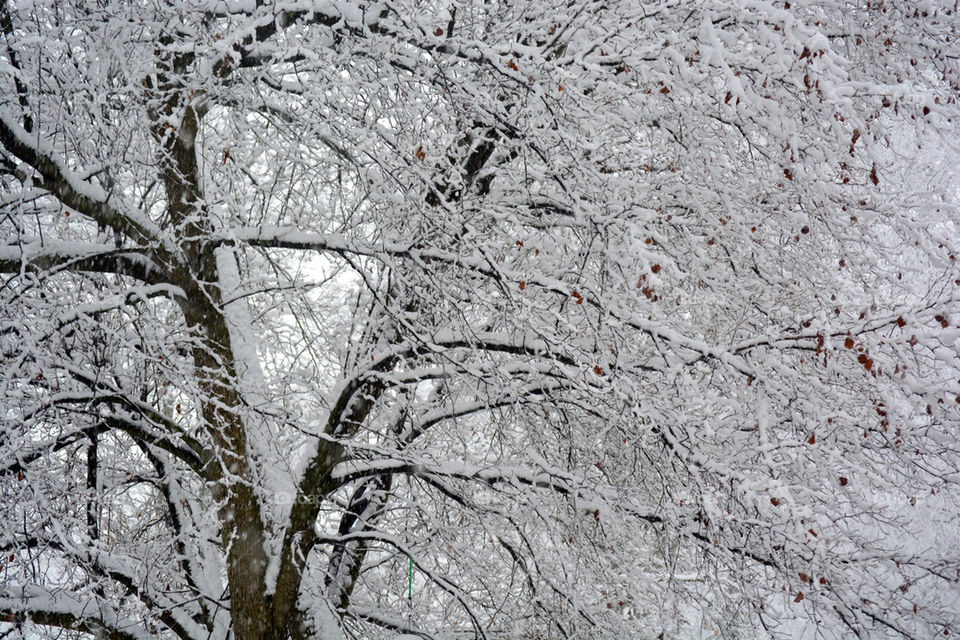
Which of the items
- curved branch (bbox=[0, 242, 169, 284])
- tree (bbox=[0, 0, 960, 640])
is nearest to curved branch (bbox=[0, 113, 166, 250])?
tree (bbox=[0, 0, 960, 640])

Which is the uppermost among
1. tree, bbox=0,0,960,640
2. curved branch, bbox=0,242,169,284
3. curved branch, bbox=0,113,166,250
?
curved branch, bbox=0,113,166,250

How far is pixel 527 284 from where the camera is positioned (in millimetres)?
4965

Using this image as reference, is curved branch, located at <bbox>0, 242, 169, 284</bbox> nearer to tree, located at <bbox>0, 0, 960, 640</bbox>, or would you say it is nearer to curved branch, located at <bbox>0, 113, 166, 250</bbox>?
tree, located at <bbox>0, 0, 960, 640</bbox>

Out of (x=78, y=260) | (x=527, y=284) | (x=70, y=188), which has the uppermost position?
(x=70, y=188)

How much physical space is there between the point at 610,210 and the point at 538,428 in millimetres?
2392

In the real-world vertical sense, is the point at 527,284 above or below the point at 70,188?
below

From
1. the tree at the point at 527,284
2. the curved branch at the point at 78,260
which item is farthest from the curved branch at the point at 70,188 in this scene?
the curved branch at the point at 78,260

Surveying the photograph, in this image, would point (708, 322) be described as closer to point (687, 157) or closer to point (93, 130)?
point (687, 157)

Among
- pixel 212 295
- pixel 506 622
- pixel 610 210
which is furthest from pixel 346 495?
pixel 610 210

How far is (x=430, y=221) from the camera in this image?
494 cm

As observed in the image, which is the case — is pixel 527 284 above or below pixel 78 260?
below

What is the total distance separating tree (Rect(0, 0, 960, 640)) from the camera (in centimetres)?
443

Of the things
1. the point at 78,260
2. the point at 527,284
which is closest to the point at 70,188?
the point at 78,260

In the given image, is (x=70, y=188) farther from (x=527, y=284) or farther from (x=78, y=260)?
(x=527, y=284)
